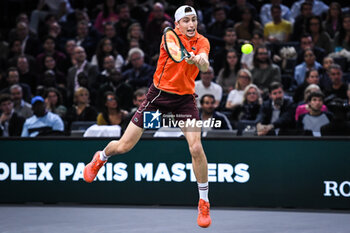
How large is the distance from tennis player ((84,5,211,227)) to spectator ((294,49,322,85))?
4.89 metres

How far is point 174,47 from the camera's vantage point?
18.1 feet

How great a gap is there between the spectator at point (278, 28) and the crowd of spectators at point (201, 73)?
0.02 meters

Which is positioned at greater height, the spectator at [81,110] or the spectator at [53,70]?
the spectator at [53,70]

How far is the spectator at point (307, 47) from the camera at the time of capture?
10.9 meters

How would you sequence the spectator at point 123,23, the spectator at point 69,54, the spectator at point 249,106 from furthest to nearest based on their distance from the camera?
1. the spectator at point 123,23
2. the spectator at point 69,54
3. the spectator at point 249,106

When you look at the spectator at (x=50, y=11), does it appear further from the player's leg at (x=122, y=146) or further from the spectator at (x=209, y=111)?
the player's leg at (x=122, y=146)

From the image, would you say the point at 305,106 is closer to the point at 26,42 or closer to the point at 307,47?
the point at 307,47

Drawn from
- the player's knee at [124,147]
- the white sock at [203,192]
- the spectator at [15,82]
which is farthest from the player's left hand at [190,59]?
the spectator at [15,82]

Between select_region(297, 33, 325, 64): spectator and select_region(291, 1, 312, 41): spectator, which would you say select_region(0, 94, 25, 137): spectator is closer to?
select_region(297, 33, 325, 64): spectator

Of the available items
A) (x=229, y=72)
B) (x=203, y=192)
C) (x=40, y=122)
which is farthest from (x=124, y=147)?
(x=229, y=72)

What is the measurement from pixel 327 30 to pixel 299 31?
0.53 meters

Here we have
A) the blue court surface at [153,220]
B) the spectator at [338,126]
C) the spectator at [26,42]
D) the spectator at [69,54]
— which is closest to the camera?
the blue court surface at [153,220]

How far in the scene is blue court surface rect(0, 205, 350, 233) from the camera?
628 cm

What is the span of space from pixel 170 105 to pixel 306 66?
16.8 ft
